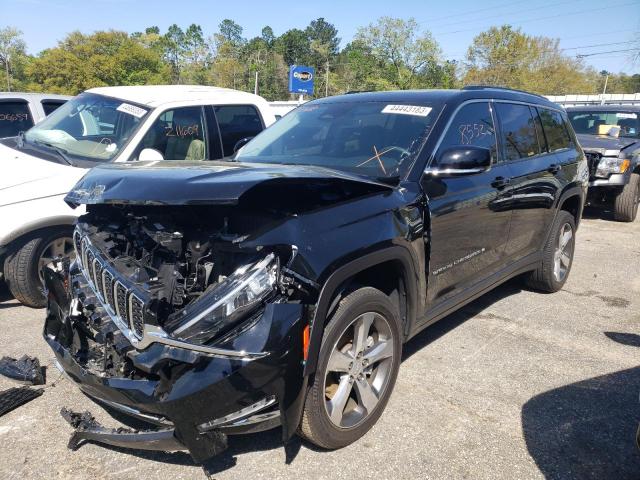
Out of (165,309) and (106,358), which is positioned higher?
(165,309)

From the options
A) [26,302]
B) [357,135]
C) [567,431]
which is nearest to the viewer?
[567,431]

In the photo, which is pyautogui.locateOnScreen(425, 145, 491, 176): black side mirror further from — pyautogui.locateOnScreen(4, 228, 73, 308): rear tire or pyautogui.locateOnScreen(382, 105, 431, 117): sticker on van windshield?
pyautogui.locateOnScreen(4, 228, 73, 308): rear tire

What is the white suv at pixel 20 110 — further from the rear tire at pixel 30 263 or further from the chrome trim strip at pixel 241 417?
the chrome trim strip at pixel 241 417

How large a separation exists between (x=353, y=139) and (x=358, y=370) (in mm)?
1622

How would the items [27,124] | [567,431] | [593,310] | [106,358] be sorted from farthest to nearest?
[27,124] < [593,310] < [567,431] < [106,358]

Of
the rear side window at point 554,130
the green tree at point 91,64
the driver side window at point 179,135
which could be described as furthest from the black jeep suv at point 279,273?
the green tree at point 91,64

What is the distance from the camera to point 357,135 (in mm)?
3613

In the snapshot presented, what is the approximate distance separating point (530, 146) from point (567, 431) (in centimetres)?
250

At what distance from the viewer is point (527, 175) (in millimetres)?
4305

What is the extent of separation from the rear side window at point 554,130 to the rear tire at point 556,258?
67cm

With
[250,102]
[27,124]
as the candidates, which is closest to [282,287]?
[250,102]

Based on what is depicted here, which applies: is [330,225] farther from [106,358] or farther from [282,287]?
[106,358]

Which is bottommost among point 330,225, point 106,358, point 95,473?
point 95,473

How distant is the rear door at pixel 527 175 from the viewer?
4.17m
